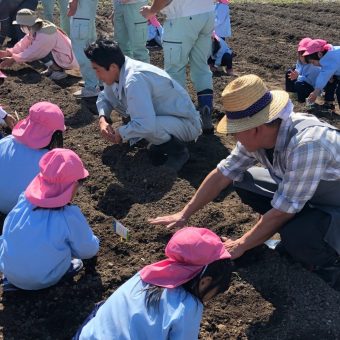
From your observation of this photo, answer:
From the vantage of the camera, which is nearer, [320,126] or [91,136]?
[320,126]

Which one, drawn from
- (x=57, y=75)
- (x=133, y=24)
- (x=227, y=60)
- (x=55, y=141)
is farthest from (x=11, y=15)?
(x=55, y=141)

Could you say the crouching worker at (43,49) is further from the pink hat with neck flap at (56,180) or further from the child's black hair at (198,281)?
the child's black hair at (198,281)

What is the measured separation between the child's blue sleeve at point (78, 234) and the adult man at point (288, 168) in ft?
1.55

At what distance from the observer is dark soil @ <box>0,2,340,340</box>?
9.43 ft

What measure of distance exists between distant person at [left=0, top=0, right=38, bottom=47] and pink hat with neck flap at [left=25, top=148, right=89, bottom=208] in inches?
211

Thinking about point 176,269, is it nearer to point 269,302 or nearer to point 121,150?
point 269,302

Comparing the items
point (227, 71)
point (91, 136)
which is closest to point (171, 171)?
point (91, 136)

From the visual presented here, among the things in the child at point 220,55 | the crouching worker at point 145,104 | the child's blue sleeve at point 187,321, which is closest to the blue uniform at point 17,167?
the crouching worker at point 145,104

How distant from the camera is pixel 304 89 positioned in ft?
19.8

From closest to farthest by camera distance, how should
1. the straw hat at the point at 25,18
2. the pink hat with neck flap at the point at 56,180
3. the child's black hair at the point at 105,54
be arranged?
the pink hat with neck flap at the point at 56,180, the child's black hair at the point at 105,54, the straw hat at the point at 25,18

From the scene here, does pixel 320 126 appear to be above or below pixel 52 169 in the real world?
above

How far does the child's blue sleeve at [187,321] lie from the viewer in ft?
6.89

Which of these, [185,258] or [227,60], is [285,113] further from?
[227,60]

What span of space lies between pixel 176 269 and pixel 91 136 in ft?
10.0
